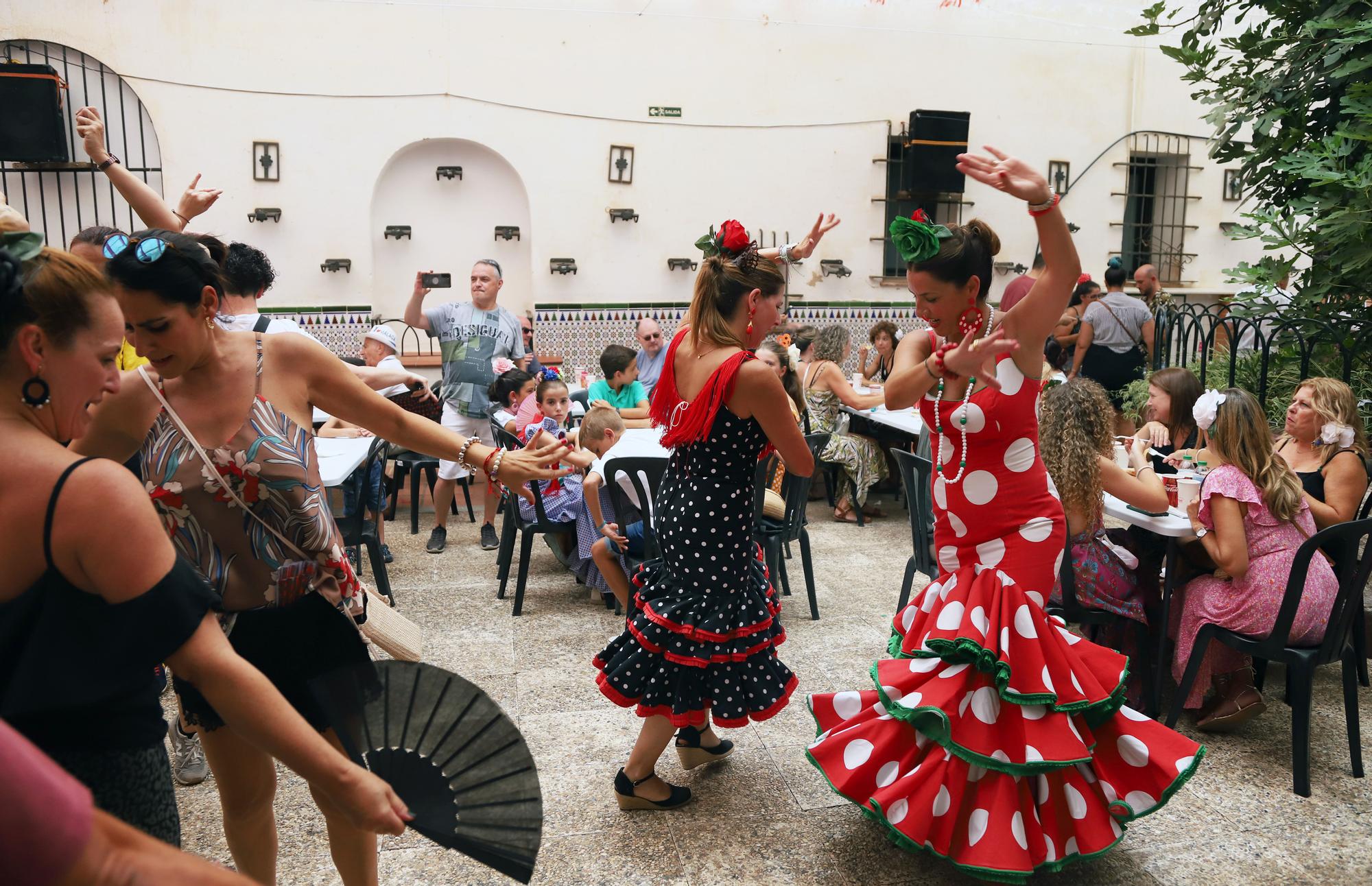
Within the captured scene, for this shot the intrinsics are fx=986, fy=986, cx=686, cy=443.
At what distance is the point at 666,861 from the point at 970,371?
1552mm

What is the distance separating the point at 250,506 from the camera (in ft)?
6.08

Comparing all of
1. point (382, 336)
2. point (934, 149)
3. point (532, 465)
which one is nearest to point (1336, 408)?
point (532, 465)

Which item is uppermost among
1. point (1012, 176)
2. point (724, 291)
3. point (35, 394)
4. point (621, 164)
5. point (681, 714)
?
point (621, 164)

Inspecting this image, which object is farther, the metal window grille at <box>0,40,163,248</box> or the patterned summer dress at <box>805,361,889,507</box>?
the metal window grille at <box>0,40,163,248</box>

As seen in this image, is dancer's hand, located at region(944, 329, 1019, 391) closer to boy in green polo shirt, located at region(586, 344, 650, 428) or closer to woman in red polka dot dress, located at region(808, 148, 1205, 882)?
woman in red polka dot dress, located at region(808, 148, 1205, 882)

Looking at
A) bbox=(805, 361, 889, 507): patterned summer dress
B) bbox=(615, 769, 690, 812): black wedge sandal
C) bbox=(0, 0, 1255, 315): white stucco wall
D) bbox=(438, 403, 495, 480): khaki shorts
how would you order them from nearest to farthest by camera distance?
bbox=(615, 769, 690, 812): black wedge sandal, bbox=(438, 403, 495, 480): khaki shorts, bbox=(805, 361, 889, 507): patterned summer dress, bbox=(0, 0, 1255, 315): white stucco wall

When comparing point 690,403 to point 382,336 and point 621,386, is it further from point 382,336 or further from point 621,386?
point 382,336

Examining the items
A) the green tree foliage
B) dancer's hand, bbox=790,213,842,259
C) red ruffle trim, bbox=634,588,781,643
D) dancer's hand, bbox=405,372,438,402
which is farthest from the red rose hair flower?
the green tree foliage

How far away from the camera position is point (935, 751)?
252 centimetres

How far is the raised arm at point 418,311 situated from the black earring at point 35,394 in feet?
16.2

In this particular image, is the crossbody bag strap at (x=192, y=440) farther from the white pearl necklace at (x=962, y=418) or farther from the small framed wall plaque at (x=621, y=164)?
the small framed wall plaque at (x=621, y=164)

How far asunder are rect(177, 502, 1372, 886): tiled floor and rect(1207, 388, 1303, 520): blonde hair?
2.80ft

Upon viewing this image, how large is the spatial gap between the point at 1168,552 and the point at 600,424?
250cm

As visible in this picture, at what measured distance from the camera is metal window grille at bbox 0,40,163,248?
8.00m
